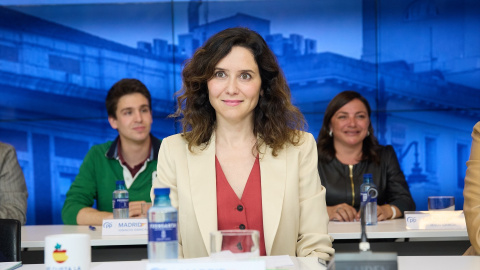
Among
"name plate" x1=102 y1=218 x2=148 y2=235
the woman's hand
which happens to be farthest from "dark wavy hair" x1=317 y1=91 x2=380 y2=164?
"name plate" x1=102 y1=218 x2=148 y2=235

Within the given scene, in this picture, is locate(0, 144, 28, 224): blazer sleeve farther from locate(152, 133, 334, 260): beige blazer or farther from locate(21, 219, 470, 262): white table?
locate(152, 133, 334, 260): beige blazer

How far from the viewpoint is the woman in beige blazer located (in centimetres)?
229

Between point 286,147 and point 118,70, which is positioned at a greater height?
point 118,70

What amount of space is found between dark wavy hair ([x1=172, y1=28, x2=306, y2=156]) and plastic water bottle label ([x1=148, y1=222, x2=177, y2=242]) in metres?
0.86

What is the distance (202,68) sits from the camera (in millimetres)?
2406

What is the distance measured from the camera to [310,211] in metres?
2.33

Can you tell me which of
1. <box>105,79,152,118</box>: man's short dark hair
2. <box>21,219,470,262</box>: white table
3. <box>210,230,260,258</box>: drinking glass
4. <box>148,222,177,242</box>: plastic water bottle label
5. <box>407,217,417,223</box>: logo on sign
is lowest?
<box>21,219,470,262</box>: white table

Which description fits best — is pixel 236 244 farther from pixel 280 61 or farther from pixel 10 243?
pixel 280 61

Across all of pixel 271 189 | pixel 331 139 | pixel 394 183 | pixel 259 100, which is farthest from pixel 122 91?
pixel 271 189

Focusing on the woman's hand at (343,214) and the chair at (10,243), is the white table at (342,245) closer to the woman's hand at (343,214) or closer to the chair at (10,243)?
the woman's hand at (343,214)

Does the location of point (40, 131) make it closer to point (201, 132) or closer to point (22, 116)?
point (22, 116)

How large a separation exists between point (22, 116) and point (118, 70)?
37.2 inches

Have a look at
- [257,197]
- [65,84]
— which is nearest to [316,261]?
[257,197]

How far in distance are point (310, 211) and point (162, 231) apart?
90 cm
